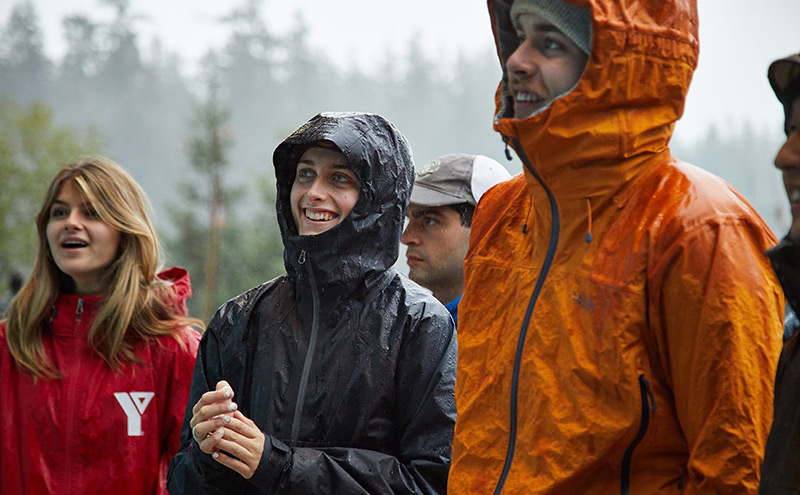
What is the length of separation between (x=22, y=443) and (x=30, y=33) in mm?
30519

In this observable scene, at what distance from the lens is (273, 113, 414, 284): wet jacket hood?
9.36 feet

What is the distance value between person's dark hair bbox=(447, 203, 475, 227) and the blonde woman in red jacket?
135 cm

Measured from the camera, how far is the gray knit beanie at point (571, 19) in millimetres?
1938

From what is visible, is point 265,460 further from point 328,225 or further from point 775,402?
point 775,402

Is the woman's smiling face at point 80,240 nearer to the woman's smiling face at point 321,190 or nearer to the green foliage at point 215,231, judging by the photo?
the woman's smiling face at point 321,190

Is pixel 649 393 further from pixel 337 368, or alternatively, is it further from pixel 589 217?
pixel 337 368

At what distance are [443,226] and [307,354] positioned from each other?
4.28 ft

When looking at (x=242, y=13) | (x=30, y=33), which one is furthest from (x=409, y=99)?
(x=30, y=33)

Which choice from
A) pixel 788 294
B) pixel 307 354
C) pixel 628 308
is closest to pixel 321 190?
pixel 307 354

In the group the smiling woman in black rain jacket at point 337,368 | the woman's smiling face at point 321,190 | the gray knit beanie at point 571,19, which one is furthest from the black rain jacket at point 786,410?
the woman's smiling face at point 321,190

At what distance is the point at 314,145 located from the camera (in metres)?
3.04

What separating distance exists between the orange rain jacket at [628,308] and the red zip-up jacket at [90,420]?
1937mm

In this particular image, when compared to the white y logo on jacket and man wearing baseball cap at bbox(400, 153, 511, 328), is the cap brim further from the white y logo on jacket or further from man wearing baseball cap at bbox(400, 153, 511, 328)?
the white y logo on jacket

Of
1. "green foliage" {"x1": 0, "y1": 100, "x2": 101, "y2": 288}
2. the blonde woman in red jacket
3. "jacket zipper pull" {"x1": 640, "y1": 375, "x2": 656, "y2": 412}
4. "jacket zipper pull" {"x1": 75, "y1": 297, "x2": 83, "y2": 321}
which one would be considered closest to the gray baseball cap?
the blonde woman in red jacket
